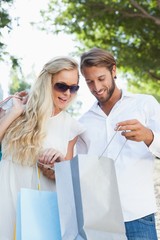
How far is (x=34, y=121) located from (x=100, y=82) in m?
0.43

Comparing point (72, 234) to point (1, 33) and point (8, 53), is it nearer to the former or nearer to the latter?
point (1, 33)

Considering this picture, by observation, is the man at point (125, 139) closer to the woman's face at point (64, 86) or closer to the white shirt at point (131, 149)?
the white shirt at point (131, 149)

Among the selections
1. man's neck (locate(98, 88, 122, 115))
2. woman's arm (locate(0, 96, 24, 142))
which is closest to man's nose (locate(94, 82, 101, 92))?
man's neck (locate(98, 88, 122, 115))

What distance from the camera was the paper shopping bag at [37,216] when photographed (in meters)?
2.27

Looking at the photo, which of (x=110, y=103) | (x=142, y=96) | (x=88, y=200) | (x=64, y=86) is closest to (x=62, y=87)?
(x=64, y=86)

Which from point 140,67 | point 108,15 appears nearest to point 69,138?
point 108,15

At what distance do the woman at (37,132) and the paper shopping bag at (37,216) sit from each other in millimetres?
155

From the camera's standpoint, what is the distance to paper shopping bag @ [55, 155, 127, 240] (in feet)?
7.20

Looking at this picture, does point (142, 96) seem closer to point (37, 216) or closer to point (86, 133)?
point (86, 133)

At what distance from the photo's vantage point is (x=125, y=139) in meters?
2.67

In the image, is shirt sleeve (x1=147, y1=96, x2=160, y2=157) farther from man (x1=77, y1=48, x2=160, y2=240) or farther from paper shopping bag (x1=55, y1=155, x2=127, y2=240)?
paper shopping bag (x1=55, y1=155, x2=127, y2=240)

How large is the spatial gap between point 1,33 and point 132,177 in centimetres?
758

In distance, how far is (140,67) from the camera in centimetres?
1650

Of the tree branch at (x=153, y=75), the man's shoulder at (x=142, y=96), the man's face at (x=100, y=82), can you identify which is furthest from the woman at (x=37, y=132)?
the tree branch at (x=153, y=75)
